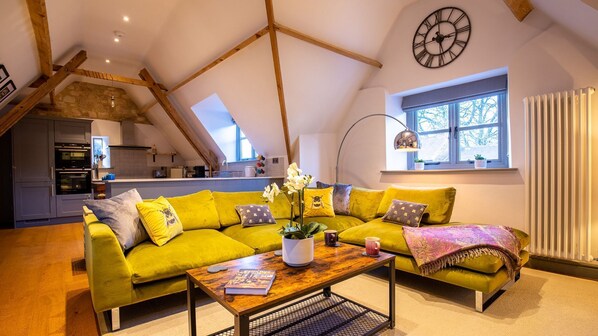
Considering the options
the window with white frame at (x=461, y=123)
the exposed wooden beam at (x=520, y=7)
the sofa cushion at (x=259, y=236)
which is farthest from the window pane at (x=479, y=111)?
the sofa cushion at (x=259, y=236)

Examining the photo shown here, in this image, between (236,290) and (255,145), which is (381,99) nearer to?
(255,145)

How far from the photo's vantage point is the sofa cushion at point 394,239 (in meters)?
2.11

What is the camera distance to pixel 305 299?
226cm

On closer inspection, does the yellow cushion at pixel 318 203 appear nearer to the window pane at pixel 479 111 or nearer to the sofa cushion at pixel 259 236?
the sofa cushion at pixel 259 236

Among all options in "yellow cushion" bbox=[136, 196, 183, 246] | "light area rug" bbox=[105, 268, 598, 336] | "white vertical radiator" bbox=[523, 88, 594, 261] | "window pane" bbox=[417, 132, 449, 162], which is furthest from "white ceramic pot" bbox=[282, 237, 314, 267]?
"window pane" bbox=[417, 132, 449, 162]

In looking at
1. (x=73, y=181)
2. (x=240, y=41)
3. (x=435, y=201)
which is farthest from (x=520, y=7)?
(x=73, y=181)

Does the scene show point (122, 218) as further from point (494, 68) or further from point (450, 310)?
point (494, 68)

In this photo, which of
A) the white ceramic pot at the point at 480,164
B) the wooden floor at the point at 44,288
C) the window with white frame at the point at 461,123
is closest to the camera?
the wooden floor at the point at 44,288

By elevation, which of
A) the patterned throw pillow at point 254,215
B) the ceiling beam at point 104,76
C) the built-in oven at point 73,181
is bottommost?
the patterned throw pillow at point 254,215

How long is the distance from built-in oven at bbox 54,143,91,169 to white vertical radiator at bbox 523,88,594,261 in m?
7.77

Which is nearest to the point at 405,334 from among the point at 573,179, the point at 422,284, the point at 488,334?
the point at 488,334

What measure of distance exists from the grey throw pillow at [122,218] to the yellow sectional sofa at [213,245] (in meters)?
0.07

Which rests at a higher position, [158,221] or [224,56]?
[224,56]

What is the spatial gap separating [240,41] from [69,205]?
525 centimetres
